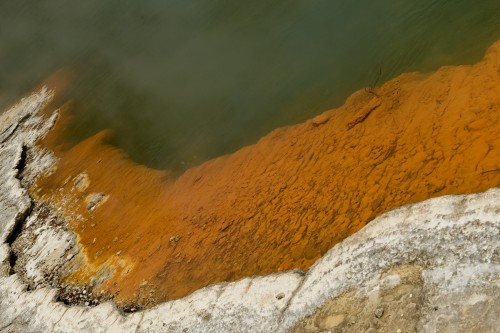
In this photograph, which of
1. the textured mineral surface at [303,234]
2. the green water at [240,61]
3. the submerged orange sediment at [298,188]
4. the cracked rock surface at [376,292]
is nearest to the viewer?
the cracked rock surface at [376,292]

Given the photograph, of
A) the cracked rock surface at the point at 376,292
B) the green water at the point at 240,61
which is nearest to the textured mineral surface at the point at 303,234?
the cracked rock surface at the point at 376,292

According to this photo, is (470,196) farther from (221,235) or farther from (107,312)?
(107,312)

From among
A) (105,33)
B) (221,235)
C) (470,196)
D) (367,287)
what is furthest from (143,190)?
(105,33)

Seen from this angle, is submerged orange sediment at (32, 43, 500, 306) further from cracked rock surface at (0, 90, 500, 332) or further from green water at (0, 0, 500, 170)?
green water at (0, 0, 500, 170)

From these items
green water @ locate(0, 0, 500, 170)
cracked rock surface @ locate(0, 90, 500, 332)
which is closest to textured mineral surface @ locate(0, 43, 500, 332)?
cracked rock surface @ locate(0, 90, 500, 332)

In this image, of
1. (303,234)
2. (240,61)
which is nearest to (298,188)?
(303,234)

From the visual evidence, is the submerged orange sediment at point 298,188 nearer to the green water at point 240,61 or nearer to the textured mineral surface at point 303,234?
the textured mineral surface at point 303,234
